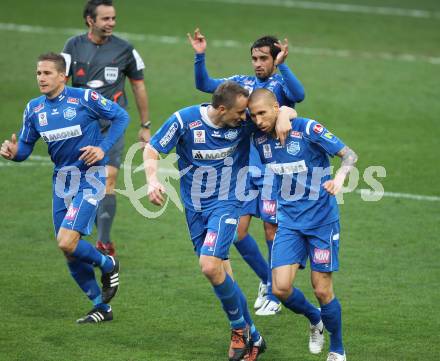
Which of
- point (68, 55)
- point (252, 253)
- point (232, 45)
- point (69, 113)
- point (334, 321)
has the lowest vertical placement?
point (334, 321)

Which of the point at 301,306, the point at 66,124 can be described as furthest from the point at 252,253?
the point at 66,124

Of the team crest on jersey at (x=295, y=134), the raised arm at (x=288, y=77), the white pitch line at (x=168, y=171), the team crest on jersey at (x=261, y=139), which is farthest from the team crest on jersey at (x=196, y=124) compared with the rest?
the white pitch line at (x=168, y=171)

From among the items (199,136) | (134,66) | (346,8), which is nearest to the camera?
(199,136)

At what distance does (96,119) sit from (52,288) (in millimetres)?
1968

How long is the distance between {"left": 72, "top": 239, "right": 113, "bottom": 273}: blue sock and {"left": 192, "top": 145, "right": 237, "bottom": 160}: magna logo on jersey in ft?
4.88

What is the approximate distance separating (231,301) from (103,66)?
13.6ft

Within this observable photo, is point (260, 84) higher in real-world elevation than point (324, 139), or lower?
higher

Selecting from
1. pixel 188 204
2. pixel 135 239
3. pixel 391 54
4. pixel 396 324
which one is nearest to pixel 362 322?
pixel 396 324

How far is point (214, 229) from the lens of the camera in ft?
28.5

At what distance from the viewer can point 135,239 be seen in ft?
40.4

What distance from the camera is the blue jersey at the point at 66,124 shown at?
9.63 meters

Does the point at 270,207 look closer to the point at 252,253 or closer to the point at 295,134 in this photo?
the point at 252,253

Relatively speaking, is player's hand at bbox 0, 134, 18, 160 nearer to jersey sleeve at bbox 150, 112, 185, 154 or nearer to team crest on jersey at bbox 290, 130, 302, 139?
jersey sleeve at bbox 150, 112, 185, 154

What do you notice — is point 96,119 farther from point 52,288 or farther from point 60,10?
point 60,10
